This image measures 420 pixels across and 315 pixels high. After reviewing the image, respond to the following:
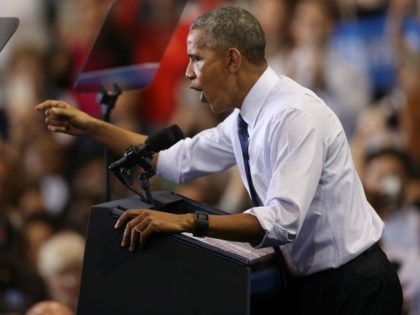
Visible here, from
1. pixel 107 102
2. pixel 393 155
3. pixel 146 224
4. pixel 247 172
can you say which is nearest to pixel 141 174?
pixel 146 224

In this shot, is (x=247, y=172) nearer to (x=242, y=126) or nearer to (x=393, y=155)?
(x=242, y=126)

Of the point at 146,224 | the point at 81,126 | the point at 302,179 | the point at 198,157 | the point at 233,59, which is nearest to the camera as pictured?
the point at 146,224

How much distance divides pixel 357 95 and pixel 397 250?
1.50 m

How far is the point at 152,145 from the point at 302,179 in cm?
34

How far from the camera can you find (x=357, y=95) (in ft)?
17.1

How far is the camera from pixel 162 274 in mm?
2164

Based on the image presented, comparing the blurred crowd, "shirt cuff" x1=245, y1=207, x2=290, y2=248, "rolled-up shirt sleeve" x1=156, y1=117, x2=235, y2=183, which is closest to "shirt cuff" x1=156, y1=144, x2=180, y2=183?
"rolled-up shirt sleeve" x1=156, y1=117, x2=235, y2=183

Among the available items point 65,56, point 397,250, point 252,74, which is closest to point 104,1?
point 65,56

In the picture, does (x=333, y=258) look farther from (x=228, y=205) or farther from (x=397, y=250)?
(x=228, y=205)

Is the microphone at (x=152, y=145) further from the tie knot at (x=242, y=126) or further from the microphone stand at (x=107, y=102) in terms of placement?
the microphone stand at (x=107, y=102)

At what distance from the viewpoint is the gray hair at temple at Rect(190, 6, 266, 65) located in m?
2.31

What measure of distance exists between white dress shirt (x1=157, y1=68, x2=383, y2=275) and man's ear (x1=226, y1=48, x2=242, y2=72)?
8 cm

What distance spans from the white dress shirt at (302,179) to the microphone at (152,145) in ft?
0.74

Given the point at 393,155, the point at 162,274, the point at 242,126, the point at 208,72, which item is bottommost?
the point at 393,155
